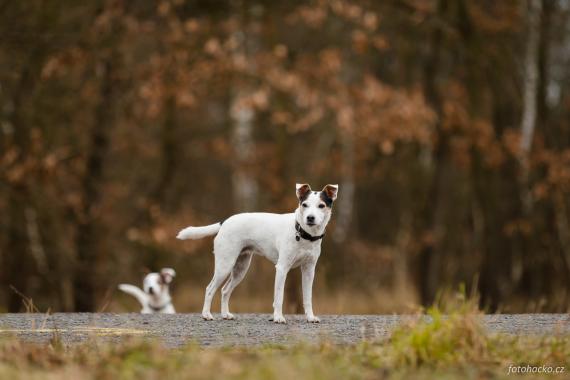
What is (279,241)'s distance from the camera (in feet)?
25.8

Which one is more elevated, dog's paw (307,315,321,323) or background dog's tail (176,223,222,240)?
background dog's tail (176,223,222,240)

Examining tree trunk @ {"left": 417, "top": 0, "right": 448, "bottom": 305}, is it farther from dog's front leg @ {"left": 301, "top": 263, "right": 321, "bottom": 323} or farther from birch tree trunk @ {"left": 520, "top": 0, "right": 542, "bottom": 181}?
dog's front leg @ {"left": 301, "top": 263, "right": 321, "bottom": 323}

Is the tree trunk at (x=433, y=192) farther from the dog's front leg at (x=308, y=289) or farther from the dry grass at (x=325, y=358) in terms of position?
the dry grass at (x=325, y=358)

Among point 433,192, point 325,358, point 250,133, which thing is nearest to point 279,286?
point 325,358

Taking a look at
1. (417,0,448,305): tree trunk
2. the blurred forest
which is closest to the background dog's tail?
the blurred forest

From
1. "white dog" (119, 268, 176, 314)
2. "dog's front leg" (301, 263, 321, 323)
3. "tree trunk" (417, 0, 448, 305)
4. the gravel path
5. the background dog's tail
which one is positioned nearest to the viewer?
the gravel path

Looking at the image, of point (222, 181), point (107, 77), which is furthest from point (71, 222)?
point (222, 181)

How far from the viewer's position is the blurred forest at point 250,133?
14680mm

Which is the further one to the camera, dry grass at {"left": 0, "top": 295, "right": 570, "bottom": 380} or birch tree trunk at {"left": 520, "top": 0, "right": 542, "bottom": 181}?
birch tree trunk at {"left": 520, "top": 0, "right": 542, "bottom": 181}

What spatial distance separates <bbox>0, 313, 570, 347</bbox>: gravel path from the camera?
22.7ft

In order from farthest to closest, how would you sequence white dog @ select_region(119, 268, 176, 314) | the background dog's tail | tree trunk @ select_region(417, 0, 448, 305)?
1. tree trunk @ select_region(417, 0, 448, 305)
2. white dog @ select_region(119, 268, 176, 314)
3. the background dog's tail

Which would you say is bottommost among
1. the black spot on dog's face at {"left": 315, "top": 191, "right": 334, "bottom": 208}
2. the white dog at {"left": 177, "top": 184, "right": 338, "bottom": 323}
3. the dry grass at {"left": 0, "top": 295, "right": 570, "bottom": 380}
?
the dry grass at {"left": 0, "top": 295, "right": 570, "bottom": 380}

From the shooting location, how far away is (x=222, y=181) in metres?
28.3

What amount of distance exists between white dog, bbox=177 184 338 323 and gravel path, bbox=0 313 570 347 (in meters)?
0.32
